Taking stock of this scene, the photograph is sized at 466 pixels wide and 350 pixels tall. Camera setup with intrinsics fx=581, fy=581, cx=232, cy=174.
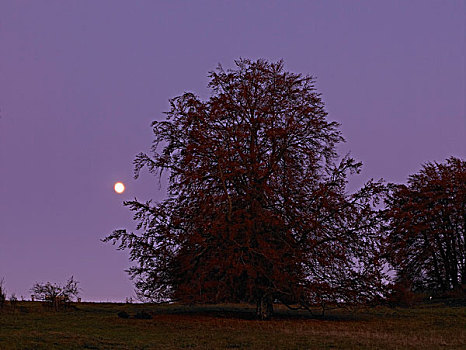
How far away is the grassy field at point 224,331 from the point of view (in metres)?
18.1

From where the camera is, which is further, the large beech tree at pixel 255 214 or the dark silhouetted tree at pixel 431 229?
the dark silhouetted tree at pixel 431 229

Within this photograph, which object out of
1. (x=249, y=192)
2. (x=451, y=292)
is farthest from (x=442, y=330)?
(x=451, y=292)

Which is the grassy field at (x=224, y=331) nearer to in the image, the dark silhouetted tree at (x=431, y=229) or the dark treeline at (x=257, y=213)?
the dark treeline at (x=257, y=213)

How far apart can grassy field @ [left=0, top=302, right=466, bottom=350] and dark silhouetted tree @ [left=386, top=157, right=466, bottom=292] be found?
17448 mm

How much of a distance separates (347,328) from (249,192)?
7489 mm

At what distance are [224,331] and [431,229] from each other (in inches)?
Answer: 1237

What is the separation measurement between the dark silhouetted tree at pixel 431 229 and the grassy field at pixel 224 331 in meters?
17.4

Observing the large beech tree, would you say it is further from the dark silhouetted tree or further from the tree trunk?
the dark silhouetted tree

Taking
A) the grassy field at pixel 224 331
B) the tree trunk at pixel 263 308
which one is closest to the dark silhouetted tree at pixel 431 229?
the grassy field at pixel 224 331

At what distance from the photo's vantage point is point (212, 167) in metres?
27.9

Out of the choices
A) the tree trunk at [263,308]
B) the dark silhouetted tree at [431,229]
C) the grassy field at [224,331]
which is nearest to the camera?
the grassy field at [224,331]

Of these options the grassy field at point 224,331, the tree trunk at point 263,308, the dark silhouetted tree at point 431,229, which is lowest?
the grassy field at point 224,331

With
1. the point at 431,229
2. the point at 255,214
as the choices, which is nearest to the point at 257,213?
the point at 255,214

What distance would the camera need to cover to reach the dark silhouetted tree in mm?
47969
